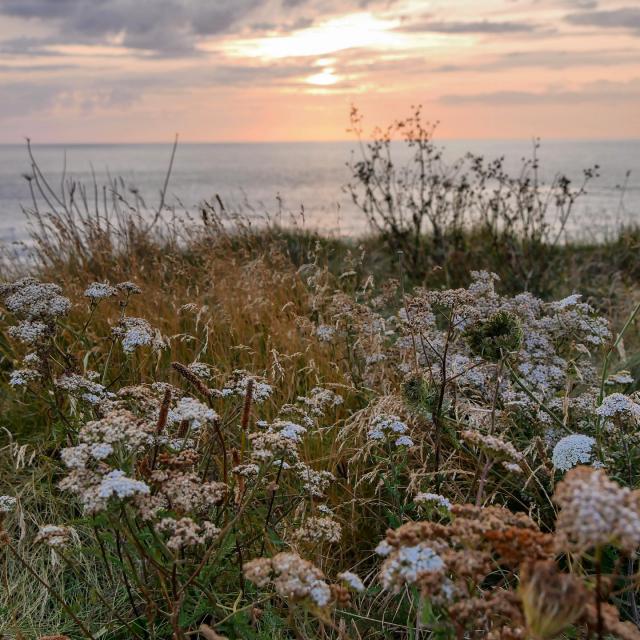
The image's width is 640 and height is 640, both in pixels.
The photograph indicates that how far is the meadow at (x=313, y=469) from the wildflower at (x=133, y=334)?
0.6 inches

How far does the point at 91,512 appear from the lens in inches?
72.9

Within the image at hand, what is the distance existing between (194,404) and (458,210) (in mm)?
7762

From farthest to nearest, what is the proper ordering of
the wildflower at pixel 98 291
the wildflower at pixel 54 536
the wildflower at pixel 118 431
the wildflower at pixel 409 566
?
the wildflower at pixel 98 291 < the wildflower at pixel 54 536 < the wildflower at pixel 118 431 < the wildflower at pixel 409 566

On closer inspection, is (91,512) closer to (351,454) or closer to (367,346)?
(351,454)

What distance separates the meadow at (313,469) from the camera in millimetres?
1640

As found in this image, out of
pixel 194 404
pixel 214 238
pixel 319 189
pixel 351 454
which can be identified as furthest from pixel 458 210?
pixel 319 189

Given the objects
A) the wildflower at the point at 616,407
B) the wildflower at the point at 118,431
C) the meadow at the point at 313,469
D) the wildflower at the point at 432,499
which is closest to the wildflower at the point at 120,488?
the meadow at the point at 313,469

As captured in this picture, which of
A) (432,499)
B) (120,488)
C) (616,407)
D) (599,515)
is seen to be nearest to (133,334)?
(120,488)

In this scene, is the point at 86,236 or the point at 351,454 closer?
the point at 351,454

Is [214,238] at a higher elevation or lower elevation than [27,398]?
higher

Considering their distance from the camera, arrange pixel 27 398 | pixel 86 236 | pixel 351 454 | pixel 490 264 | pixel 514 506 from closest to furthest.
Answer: pixel 514 506, pixel 351 454, pixel 27 398, pixel 86 236, pixel 490 264

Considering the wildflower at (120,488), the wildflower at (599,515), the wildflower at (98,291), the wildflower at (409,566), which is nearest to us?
the wildflower at (599,515)

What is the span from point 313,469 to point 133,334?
4.70 ft

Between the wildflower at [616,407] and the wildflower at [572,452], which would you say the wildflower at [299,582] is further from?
the wildflower at [616,407]
